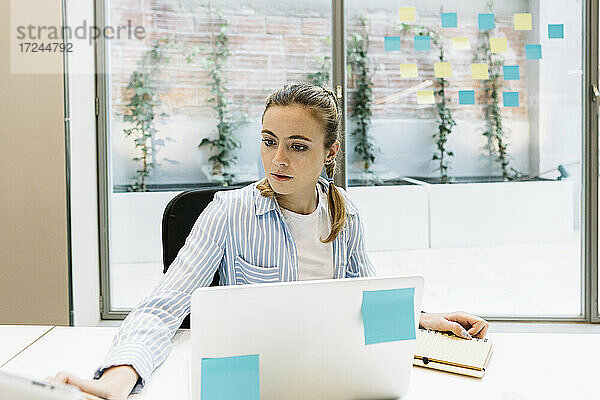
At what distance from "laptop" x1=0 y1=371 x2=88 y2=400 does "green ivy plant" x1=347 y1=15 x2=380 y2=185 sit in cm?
265

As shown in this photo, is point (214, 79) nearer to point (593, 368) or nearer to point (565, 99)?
point (565, 99)

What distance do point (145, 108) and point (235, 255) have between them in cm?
190

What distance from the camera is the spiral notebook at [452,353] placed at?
121 centimetres

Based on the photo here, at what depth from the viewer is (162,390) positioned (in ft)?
3.66

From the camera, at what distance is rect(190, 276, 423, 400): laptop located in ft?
2.99

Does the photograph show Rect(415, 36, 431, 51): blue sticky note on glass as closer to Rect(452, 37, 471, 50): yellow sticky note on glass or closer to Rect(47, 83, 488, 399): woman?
Rect(452, 37, 471, 50): yellow sticky note on glass

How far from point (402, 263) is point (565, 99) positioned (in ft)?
3.75

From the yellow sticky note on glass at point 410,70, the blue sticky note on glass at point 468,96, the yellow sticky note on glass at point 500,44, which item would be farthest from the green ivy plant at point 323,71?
the yellow sticky note on glass at point 500,44

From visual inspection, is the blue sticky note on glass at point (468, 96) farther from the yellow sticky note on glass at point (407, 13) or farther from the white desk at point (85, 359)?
the white desk at point (85, 359)

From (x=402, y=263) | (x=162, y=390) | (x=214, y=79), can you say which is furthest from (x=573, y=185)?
(x=162, y=390)

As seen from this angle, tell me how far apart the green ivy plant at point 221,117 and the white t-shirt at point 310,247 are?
1698mm

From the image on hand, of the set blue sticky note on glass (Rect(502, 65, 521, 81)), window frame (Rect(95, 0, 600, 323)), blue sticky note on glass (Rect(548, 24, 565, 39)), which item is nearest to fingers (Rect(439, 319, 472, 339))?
window frame (Rect(95, 0, 600, 323))

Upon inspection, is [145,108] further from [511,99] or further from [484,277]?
[484,277]

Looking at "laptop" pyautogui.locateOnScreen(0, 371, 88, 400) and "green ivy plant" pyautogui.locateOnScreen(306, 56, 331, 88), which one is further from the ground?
"green ivy plant" pyautogui.locateOnScreen(306, 56, 331, 88)
